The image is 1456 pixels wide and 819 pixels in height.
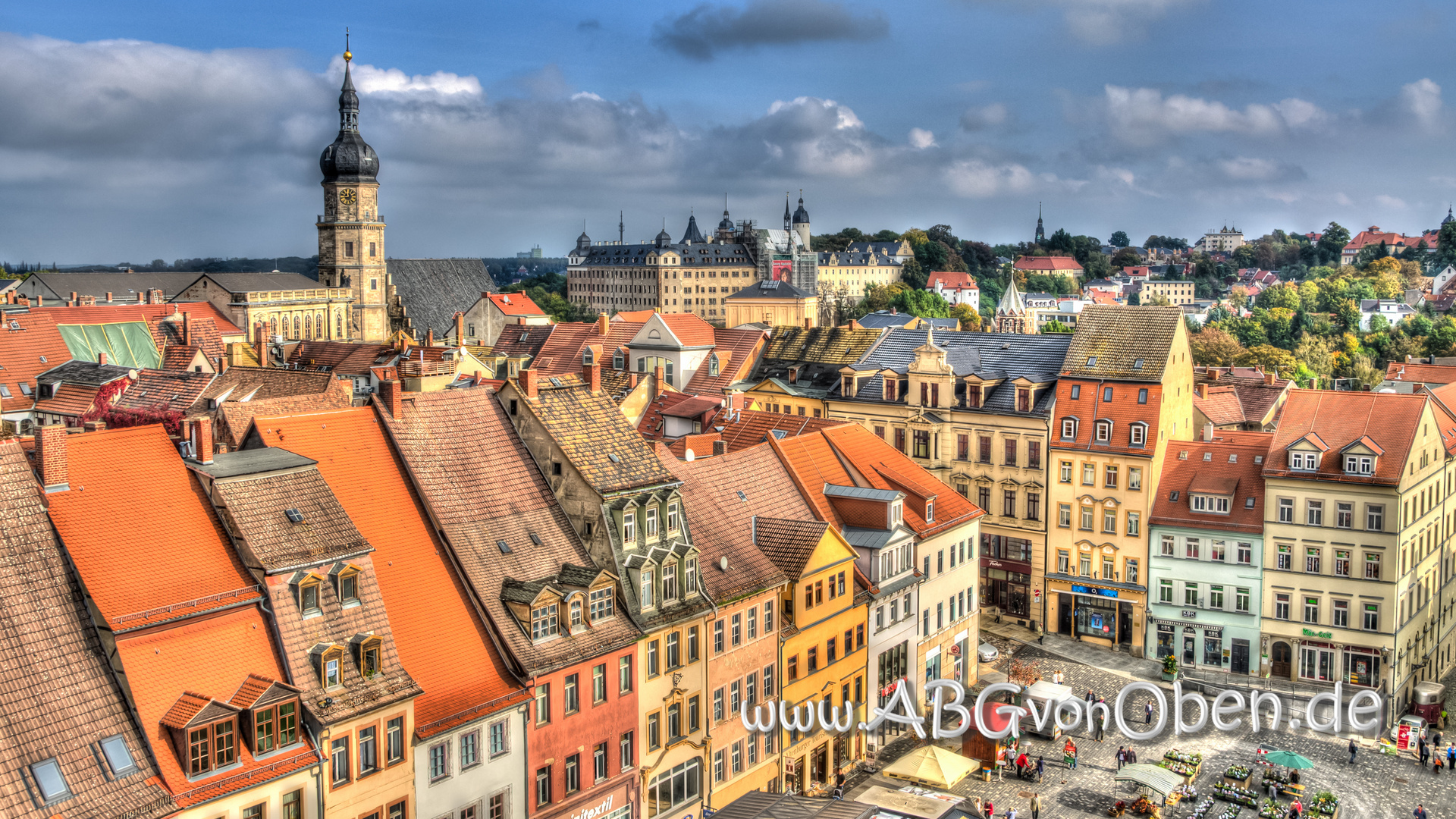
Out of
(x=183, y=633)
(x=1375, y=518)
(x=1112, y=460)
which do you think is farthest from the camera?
(x=1112, y=460)

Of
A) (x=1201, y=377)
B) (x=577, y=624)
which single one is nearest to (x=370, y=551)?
(x=577, y=624)

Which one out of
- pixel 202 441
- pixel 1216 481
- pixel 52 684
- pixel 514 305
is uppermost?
pixel 514 305

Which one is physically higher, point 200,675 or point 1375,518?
point 200,675

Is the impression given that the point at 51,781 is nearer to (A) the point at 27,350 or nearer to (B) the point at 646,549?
(B) the point at 646,549

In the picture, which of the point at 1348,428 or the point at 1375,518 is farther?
the point at 1348,428

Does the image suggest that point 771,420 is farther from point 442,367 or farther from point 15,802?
point 15,802

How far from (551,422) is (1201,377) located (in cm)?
6433

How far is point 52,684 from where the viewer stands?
25.0 meters

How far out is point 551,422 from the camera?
3894 centimetres

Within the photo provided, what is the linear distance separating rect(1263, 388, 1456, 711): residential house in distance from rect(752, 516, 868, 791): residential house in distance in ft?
80.3

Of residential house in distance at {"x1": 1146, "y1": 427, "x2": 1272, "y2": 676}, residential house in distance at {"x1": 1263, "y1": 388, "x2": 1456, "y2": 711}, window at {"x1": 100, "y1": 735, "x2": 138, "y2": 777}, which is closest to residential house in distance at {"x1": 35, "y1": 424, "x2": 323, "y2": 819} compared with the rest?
window at {"x1": 100, "y1": 735, "x2": 138, "y2": 777}

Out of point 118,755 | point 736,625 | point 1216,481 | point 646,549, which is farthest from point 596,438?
point 1216,481

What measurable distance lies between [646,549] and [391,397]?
928 centimetres

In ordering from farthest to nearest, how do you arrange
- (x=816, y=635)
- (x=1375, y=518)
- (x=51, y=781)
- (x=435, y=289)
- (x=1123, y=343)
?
(x=435, y=289)
(x=1123, y=343)
(x=1375, y=518)
(x=816, y=635)
(x=51, y=781)
